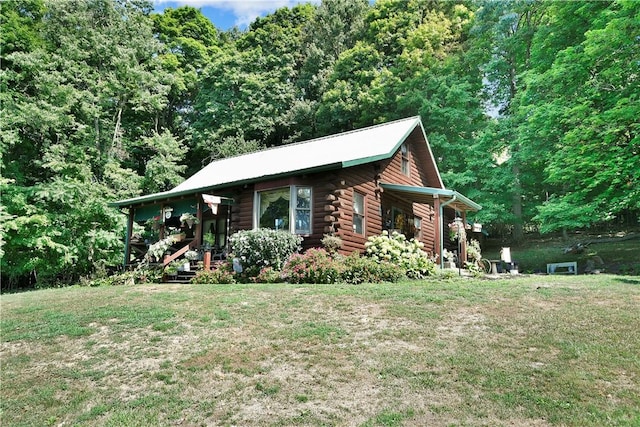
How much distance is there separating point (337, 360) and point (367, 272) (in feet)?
18.5

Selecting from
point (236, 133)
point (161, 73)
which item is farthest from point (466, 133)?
point (161, 73)

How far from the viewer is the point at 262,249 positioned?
41.4ft

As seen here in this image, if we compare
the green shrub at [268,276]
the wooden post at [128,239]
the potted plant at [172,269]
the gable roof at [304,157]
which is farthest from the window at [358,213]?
the wooden post at [128,239]

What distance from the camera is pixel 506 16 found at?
24578 millimetres

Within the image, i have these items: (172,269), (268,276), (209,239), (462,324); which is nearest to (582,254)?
(268,276)

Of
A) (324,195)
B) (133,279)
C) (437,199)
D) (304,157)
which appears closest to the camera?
(324,195)

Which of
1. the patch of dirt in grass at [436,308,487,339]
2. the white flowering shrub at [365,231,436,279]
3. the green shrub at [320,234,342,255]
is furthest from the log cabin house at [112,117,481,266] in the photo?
the patch of dirt in grass at [436,308,487,339]

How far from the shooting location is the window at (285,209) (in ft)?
45.7

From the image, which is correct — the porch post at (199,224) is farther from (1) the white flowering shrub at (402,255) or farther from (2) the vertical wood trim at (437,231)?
(2) the vertical wood trim at (437,231)

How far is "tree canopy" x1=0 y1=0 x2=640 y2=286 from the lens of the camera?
16.3 m

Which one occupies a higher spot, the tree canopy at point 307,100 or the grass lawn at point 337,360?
the tree canopy at point 307,100

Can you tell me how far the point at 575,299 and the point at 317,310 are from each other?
198 inches

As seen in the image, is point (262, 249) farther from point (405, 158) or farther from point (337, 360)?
point (405, 158)

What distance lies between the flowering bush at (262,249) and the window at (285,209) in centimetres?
95
